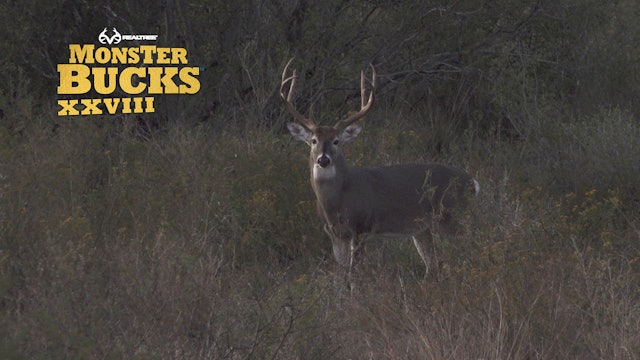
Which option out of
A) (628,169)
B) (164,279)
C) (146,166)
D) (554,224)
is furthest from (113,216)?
(628,169)

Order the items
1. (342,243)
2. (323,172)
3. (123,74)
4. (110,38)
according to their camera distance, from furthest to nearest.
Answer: (123,74), (110,38), (323,172), (342,243)

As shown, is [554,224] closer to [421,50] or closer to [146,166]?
[146,166]

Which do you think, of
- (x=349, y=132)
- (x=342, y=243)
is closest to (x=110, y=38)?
(x=349, y=132)

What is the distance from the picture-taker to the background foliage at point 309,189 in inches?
213

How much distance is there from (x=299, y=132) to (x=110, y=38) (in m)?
4.33

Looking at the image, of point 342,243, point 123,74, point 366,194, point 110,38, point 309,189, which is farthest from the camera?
point 123,74

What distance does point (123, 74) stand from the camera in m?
12.5

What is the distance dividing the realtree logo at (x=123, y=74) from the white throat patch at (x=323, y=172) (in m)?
4.20

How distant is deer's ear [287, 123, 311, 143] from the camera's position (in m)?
8.77

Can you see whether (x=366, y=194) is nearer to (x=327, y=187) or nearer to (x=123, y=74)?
(x=327, y=187)

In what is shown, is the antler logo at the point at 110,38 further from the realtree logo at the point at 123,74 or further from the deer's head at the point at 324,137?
the deer's head at the point at 324,137

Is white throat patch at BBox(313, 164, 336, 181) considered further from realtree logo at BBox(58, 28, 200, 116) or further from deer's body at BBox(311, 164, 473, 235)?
realtree logo at BBox(58, 28, 200, 116)

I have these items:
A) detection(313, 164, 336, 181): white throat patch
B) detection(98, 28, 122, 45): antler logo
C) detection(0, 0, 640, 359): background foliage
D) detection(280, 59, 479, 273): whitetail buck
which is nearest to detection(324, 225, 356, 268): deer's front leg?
detection(280, 59, 479, 273): whitetail buck

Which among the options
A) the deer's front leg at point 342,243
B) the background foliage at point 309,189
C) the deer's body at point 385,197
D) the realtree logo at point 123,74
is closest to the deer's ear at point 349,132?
the deer's body at point 385,197
